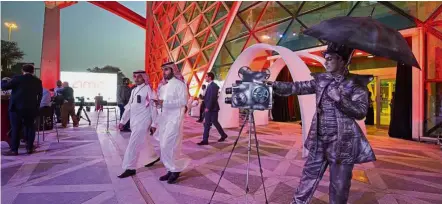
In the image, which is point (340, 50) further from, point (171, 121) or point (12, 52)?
point (12, 52)

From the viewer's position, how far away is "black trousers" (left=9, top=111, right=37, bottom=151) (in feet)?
19.8

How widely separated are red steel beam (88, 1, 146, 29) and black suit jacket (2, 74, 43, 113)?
25690 mm

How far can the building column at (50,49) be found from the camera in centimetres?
1675

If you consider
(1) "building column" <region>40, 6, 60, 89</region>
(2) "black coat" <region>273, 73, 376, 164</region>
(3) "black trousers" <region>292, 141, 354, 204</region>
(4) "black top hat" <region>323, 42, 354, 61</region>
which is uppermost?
(1) "building column" <region>40, 6, 60, 89</region>

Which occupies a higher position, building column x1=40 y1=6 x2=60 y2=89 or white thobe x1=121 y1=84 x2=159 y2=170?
building column x1=40 y1=6 x2=60 y2=89

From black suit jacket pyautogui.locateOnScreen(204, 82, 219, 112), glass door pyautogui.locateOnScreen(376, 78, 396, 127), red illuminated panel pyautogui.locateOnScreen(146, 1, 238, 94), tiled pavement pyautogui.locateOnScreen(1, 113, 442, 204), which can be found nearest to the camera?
tiled pavement pyautogui.locateOnScreen(1, 113, 442, 204)

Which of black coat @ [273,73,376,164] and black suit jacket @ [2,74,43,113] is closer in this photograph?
black coat @ [273,73,376,164]

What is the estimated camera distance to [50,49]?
17.3 metres

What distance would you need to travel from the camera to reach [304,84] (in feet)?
9.45

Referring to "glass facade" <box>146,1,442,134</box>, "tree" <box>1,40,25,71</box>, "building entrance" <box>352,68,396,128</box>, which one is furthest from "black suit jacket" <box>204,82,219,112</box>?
"tree" <box>1,40,25,71</box>

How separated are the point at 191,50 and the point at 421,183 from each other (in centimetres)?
1876

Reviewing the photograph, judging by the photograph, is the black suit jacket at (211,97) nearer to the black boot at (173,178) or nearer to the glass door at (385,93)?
the black boot at (173,178)

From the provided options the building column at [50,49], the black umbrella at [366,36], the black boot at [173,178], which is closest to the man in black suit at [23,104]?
the black boot at [173,178]

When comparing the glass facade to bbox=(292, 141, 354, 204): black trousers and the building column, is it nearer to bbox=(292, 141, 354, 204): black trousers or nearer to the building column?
bbox=(292, 141, 354, 204): black trousers
